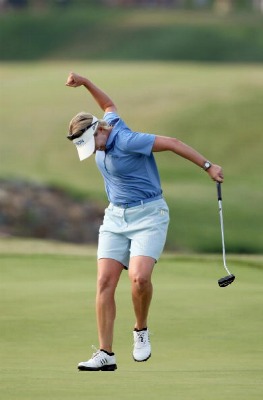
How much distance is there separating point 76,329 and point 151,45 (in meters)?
44.2

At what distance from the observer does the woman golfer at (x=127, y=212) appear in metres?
8.77

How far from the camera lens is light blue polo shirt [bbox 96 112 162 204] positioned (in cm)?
878

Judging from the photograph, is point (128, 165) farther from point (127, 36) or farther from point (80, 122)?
point (127, 36)

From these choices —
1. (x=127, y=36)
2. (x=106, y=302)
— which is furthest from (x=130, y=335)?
(x=127, y=36)

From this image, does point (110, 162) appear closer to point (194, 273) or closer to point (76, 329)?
point (76, 329)

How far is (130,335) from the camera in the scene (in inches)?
397

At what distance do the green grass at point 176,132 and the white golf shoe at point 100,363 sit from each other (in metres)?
14.0

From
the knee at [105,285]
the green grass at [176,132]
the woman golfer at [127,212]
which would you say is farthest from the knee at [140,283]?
the green grass at [176,132]

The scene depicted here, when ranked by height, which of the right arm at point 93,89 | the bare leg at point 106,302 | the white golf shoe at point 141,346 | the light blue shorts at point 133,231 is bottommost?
the white golf shoe at point 141,346

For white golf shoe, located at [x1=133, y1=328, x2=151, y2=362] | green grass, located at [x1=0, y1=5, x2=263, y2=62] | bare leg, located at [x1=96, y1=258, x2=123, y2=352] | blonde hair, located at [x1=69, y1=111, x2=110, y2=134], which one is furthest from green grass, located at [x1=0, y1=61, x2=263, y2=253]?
green grass, located at [x1=0, y1=5, x2=263, y2=62]

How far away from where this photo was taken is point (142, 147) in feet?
28.8

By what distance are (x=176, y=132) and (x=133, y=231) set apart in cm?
2177

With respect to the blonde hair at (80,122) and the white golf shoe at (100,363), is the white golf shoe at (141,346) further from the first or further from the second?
the blonde hair at (80,122)

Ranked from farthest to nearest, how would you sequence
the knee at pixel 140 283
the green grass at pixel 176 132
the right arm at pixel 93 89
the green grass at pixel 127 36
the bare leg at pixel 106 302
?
the green grass at pixel 127 36, the green grass at pixel 176 132, the right arm at pixel 93 89, the bare leg at pixel 106 302, the knee at pixel 140 283
